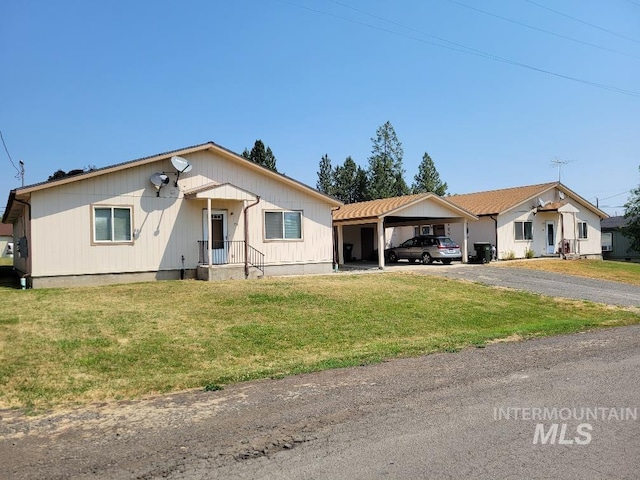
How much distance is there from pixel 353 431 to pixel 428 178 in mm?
57196

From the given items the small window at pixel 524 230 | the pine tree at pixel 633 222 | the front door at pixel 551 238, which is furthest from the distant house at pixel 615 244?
the small window at pixel 524 230

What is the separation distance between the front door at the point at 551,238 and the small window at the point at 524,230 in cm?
186

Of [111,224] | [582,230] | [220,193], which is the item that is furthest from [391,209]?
[582,230]

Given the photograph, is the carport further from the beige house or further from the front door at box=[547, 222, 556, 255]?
the front door at box=[547, 222, 556, 255]

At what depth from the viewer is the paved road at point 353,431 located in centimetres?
407

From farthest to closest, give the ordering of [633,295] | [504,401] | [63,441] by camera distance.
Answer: [633,295] < [504,401] < [63,441]

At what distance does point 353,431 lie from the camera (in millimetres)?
4887

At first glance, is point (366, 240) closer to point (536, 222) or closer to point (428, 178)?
point (536, 222)

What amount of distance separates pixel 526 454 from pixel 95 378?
5748mm

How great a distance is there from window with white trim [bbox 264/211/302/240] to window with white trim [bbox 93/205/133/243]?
534 cm

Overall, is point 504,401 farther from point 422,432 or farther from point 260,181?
point 260,181

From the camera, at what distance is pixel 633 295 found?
58.2 feet

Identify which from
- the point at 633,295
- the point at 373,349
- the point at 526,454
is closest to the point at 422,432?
the point at 526,454

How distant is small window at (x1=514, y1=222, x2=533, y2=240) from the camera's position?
3105 centimetres
